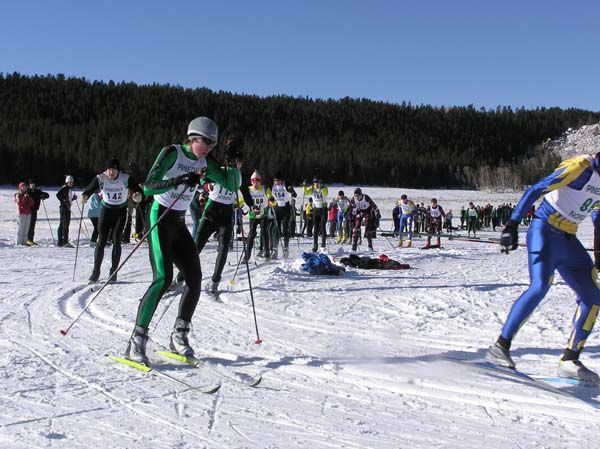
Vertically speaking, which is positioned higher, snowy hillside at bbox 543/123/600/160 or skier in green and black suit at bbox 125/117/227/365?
snowy hillside at bbox 543/123/600/160

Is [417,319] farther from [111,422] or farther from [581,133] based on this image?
[581,133]

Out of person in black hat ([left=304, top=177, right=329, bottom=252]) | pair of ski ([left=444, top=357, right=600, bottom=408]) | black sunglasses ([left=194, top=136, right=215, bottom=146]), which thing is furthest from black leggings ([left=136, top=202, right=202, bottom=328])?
person in black hat ([left=304, top=177, right=329, bottom=252])

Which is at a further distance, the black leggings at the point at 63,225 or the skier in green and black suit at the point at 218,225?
the black leggings at the point at 63,225

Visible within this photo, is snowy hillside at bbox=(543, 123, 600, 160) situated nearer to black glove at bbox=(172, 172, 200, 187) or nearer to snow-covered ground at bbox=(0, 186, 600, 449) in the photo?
snow-covered ground at bbox=(0, 186, 600, 449)

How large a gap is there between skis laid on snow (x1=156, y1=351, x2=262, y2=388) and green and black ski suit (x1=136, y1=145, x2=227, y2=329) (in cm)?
31

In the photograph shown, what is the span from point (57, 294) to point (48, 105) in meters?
134

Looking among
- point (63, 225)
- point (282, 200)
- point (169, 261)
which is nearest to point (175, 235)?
point (169, 261)

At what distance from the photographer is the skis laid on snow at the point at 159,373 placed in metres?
4.02

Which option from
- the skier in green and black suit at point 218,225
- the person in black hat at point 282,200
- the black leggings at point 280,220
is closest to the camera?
the skier in green and black suit at point 218,225

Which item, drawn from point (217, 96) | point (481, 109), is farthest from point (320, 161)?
point (481, 109)

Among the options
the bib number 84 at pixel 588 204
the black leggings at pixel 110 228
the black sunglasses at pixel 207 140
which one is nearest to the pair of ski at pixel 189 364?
the black sunglasses at pixel 207 140

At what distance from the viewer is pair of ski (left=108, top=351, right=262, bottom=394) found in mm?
4074

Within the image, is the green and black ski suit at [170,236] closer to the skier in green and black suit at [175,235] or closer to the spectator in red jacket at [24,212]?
the skier in green and black suit at [175,235]

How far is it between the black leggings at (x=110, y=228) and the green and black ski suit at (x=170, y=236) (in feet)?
13.3
